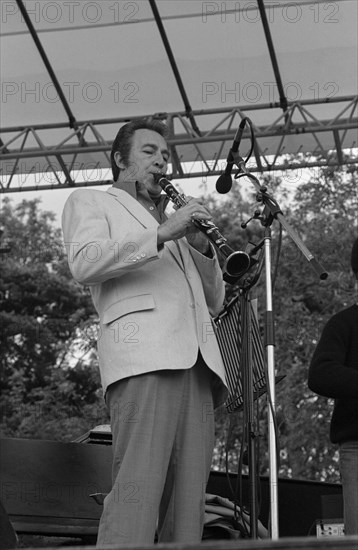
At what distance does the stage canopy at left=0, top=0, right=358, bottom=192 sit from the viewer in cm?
723

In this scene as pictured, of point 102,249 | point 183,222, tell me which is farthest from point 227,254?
point 102,249

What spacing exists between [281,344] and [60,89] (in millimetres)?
5399

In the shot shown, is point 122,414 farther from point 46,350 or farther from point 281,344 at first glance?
point 46,350

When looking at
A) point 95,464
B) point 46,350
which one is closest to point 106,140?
point 95,464

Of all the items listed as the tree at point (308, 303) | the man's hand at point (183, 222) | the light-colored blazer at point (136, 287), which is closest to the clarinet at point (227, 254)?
the man's hand at point (183, 222)

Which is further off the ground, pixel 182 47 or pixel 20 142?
pixel 182 47

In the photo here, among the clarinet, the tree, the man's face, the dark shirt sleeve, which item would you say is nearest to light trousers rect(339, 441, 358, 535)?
the dark shirt sleeve

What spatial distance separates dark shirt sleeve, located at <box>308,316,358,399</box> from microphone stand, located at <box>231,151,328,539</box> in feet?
1.42

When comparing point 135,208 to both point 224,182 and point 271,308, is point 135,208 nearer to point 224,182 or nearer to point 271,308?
point 224,182

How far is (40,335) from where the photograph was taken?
1681 centimetres

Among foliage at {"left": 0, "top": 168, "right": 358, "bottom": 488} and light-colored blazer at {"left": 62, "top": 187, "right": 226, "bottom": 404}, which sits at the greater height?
foliage at {"left": 0, "top": 168, "right": 358, "bottom": 488}

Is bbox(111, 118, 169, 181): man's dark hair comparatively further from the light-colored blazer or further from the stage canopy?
the stage canopy

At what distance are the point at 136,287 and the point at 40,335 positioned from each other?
44.9 ft

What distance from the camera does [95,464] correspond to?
15.5 ft
